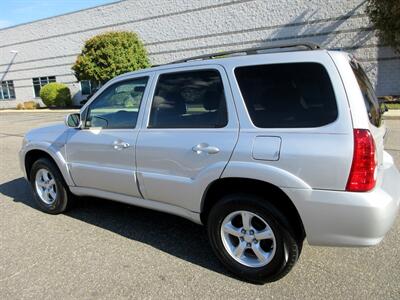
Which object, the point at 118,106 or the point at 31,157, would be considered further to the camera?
the point at 31,157

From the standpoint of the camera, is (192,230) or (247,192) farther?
(192,230)

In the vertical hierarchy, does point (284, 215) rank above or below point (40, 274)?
above

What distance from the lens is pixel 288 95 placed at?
286 centimetres

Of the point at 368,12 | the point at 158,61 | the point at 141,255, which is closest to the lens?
the point at 141,255

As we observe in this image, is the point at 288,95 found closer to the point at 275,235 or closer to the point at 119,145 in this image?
the point at 275,235

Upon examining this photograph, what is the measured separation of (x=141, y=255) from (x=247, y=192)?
4.28 feet

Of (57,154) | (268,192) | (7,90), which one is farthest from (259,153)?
(7,90)

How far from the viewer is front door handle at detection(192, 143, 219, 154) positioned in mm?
3100

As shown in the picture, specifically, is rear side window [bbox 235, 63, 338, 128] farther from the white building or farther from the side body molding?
the white building

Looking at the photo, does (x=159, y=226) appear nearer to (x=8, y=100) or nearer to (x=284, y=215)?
(x=284, y=215)

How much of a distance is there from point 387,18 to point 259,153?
16180 millimetres

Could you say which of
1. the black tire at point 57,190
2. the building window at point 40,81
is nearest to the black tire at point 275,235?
the black tire at point 57,190

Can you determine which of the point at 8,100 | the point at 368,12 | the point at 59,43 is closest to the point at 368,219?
the point at 368,12

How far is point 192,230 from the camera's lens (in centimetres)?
416
